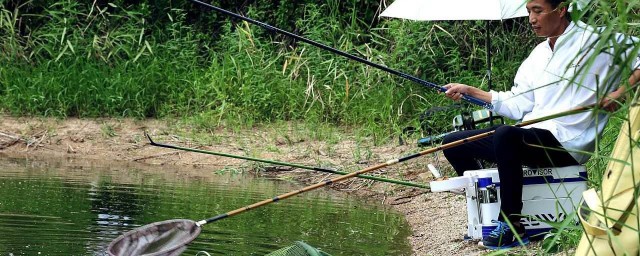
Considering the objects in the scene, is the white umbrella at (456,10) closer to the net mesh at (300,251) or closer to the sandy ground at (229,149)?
the sandy ground at (229,149)

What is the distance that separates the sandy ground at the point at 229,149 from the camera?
30.0 feet

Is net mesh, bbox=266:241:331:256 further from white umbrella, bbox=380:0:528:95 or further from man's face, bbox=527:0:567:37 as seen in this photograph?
white umbrella, bbox=380:0:528:95

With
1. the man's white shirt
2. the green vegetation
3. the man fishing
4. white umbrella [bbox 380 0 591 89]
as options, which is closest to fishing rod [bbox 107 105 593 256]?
the man fishing

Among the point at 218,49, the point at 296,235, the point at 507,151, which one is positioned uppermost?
the point at 218,49

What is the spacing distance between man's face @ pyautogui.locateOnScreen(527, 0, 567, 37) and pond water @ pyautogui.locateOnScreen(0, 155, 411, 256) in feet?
5.05

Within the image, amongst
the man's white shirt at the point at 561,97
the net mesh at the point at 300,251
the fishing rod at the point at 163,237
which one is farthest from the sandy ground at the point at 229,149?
the net mesh at the point at 300,251

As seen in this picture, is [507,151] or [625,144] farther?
[507,151]

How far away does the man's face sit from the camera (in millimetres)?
5527

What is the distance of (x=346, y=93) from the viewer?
11086 millimetres

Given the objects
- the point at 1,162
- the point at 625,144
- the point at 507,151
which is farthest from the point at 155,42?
the point at 625,144

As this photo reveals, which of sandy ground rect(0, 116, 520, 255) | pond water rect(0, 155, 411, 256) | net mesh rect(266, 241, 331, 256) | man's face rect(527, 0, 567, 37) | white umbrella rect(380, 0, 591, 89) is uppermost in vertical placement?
white umbrella rect(380, 0, 591, 89)

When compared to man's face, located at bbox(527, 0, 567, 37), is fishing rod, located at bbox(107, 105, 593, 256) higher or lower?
lower

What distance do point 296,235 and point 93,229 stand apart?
115 centimetres

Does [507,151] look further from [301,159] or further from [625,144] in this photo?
[301,159]
